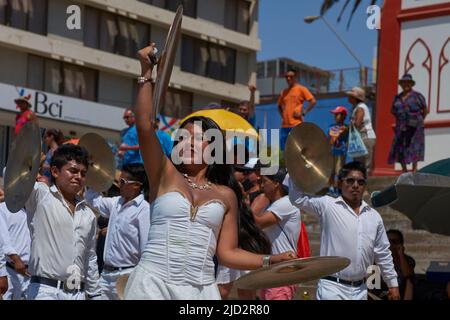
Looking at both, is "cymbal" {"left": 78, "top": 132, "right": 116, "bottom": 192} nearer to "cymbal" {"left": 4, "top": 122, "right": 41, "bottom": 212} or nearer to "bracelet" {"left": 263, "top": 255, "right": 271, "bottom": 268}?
"cymbal" {"left": 4, "top": 122, "right": 41, "bottom": 212}

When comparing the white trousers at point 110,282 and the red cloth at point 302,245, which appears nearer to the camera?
the white trousers at point 110,282

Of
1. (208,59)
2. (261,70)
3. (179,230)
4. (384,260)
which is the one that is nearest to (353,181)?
(384,260)

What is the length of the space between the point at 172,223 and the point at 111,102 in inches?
1388

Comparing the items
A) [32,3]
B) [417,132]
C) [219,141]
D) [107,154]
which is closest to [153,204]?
[219,141]

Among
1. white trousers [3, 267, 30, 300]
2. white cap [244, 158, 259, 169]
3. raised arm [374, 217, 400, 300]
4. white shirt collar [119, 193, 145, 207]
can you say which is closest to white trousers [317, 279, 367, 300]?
raised arm [374, 217, 400, 300]

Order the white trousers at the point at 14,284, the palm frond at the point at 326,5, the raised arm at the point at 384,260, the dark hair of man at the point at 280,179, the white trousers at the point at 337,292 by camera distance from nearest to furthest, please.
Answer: the white trousers at the point at 337,292
the raised arm at the point at 384,260
the white trousers at the point at 14,284
the dark hair of man at the point at 280,179
the palm frond at the point at 326,5

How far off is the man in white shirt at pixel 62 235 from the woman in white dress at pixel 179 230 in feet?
5.75

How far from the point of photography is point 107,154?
32.9 feet

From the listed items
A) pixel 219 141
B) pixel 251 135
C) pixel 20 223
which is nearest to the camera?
pixel 219 141

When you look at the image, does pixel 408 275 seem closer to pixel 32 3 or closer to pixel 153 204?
pixel 153 204

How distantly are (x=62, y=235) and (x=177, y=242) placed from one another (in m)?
1.93

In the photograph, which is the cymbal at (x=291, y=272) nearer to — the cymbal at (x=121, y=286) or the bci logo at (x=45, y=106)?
the cymbal at (x=121, y=286)

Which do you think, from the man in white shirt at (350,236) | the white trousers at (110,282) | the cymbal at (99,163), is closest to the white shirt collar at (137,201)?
the cymbal at (99,163)

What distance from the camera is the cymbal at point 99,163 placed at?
392 inches
